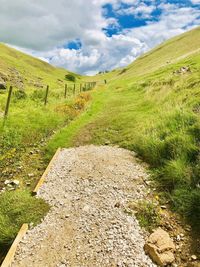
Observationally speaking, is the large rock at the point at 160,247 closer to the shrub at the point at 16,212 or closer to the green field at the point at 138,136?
the green field at the point at 138,136

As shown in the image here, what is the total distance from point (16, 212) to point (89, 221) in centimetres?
224

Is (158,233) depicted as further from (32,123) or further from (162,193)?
(32,123)

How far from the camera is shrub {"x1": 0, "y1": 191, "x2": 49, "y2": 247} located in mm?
7871

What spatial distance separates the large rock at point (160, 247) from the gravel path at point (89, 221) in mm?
172

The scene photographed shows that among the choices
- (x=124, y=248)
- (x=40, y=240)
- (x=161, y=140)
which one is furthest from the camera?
(x=161, y=140)

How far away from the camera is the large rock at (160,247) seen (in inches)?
265

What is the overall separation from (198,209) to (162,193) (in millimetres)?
1552

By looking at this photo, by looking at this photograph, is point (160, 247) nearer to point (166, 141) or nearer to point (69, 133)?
point (166, 141)

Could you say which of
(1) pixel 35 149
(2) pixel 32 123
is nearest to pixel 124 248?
(1) pixel 35 149

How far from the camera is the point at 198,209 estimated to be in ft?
27.1

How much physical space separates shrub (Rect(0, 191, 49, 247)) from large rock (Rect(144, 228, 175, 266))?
329 centimetres

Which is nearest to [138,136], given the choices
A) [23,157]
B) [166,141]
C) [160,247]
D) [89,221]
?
[166,141]

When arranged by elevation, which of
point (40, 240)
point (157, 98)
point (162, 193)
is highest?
point (157, 98)

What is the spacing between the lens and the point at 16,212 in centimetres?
868
